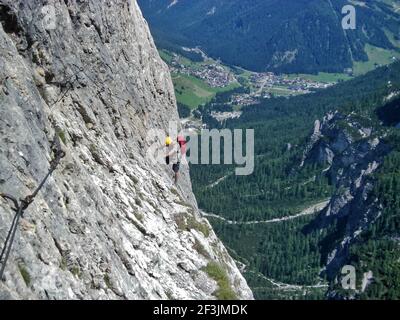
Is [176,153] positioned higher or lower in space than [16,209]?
lower

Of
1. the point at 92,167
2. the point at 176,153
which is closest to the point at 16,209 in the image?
the point at 92,167

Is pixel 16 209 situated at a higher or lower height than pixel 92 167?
higher

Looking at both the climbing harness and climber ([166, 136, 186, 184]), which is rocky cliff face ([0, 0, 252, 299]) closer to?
the climbing harness

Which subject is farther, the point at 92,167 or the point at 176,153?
the point at 176,153

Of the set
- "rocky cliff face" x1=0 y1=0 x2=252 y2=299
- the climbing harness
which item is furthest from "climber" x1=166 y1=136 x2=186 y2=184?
the climbing harness

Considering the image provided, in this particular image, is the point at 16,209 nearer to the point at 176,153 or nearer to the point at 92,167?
the point at 92,167

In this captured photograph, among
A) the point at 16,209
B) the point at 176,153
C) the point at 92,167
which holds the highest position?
the point at 16,209

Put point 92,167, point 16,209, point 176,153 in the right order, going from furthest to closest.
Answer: point 176,153
point 92,167
point 16,209

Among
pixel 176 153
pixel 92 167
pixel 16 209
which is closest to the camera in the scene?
pixel 16 209

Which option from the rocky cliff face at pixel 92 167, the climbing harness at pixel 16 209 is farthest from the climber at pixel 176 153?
the climbing harness at pixel 16 209
